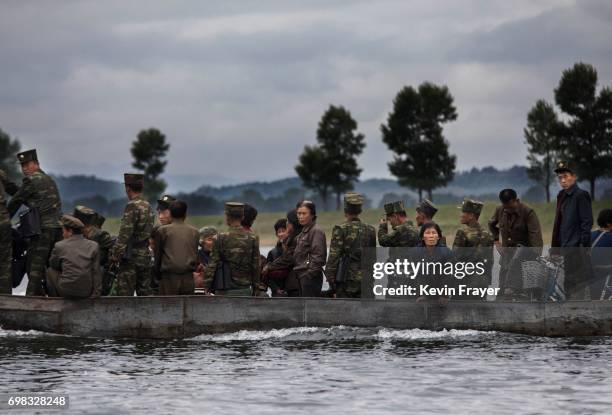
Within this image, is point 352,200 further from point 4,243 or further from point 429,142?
point 429,142

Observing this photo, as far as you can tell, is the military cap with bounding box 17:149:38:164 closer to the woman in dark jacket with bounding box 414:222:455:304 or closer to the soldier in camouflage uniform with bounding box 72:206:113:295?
the soldier in camouflage uniform with bounding box 72:206:113:295

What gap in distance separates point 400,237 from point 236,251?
2.62m

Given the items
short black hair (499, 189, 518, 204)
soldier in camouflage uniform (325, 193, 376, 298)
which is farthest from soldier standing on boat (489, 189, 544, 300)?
soldier in camouflage uniform (325, 193, 376, 298)

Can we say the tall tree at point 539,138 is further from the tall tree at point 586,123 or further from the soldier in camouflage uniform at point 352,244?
the soldier in camouflage uniform at point 352,244

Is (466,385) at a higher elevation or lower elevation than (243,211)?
lower

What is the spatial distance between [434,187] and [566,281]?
2877 inches

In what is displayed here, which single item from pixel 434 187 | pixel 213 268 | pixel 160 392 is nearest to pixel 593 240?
pixel 213 268

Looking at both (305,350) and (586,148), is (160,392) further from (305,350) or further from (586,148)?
(586,148)

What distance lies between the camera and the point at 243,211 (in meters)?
18.7

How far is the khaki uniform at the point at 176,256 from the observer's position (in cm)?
1909

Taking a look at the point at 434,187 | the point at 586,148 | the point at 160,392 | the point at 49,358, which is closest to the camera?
the point at 160,392

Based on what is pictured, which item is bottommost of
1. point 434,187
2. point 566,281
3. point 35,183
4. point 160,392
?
point 160,392

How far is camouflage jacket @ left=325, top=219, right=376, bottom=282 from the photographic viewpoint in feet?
61.8

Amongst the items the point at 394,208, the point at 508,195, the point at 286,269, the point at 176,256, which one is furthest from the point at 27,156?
the point at 508,195
